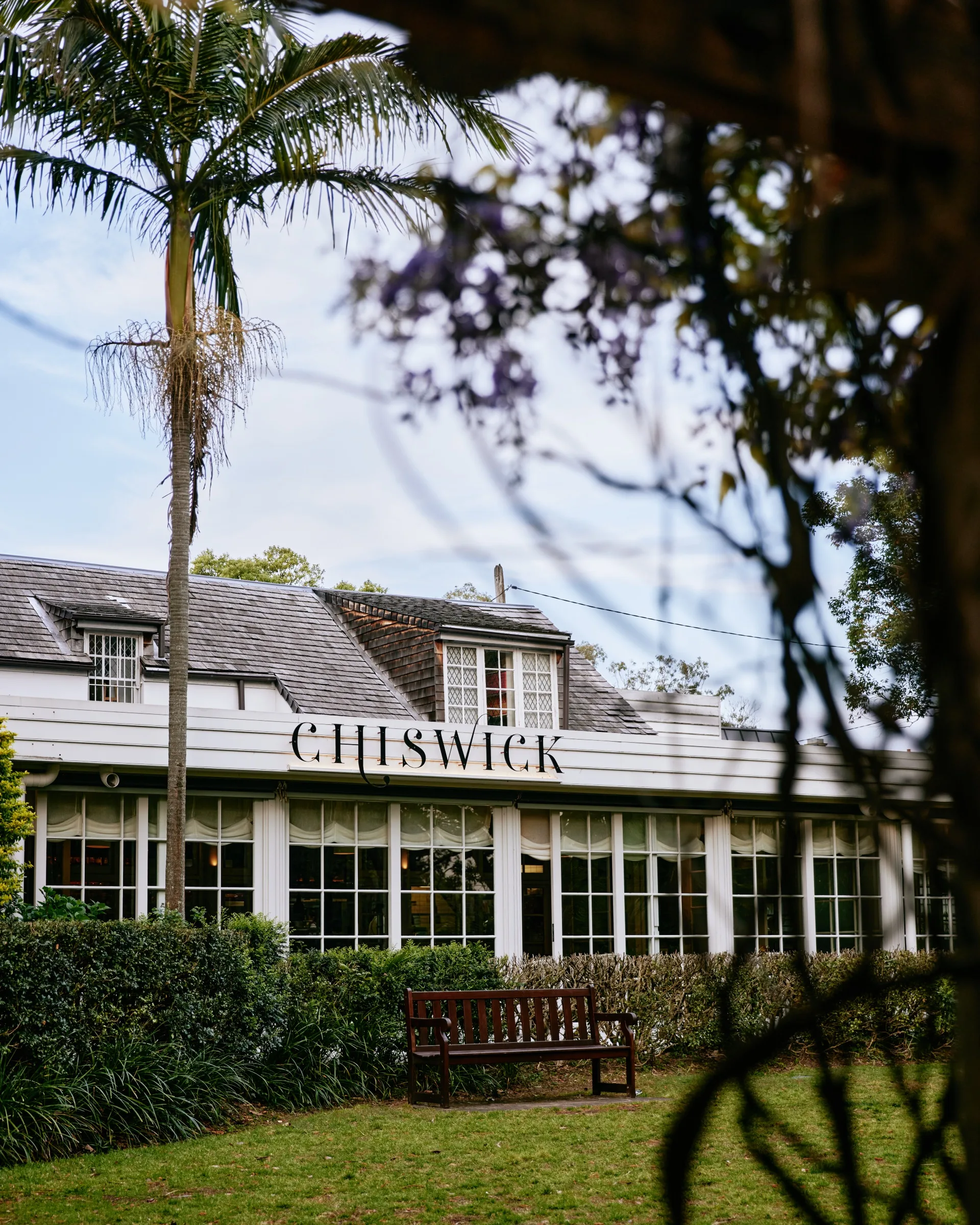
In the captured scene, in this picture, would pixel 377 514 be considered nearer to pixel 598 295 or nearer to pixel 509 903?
pixel 598 295

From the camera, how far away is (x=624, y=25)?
1179 mm

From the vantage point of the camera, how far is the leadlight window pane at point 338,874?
14.1m

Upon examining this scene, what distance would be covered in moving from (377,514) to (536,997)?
9.89m

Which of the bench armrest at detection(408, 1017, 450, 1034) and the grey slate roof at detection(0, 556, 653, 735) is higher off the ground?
the grey slate roof at detection(0, 556, 653, 735)

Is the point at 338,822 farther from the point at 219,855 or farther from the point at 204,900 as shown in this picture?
the point at 204,900

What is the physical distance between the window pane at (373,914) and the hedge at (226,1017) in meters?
2.02

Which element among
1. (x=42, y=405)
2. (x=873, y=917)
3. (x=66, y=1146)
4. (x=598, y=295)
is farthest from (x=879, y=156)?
(x=66, y=1146)

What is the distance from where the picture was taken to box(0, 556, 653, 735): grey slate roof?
16.7m

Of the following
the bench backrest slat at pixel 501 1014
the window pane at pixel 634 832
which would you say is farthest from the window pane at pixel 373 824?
the window pane at pixel 634 832

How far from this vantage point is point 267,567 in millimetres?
37875

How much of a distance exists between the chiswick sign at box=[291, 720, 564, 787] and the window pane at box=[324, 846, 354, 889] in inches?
32.4

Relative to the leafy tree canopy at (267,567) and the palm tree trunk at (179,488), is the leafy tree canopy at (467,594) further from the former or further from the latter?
the palm tree trunk at (179,488)

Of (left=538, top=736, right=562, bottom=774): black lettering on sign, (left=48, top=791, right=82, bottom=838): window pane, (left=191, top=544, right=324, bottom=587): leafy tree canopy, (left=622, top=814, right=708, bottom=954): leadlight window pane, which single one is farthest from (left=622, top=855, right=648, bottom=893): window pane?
(left=191, top=544, right=324, bottom=587): leafy tree canopy

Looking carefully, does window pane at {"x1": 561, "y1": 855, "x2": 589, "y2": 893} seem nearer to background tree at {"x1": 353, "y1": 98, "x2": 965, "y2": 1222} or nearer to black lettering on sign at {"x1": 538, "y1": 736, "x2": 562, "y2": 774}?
black lettering on sign at {"x1": 538, "y1": 736, "x2": 562, "y2": 774}
